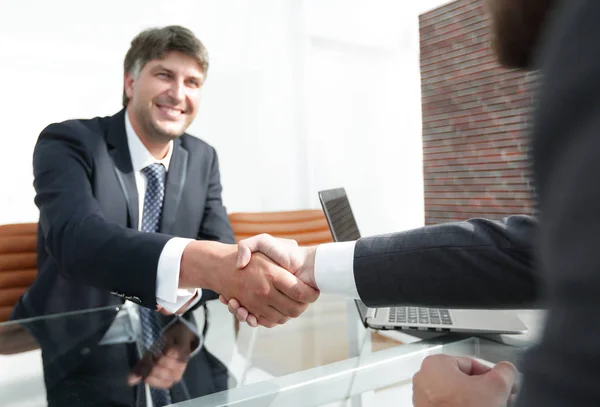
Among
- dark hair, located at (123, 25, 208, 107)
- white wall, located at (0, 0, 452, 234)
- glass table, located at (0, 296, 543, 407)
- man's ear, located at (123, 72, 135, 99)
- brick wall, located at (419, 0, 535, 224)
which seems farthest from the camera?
brick wall, located at (419, 0, 535, 224)

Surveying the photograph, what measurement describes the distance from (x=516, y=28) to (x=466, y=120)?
4.17m

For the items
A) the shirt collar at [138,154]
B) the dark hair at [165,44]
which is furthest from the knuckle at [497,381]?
the dark hair at [165,44]

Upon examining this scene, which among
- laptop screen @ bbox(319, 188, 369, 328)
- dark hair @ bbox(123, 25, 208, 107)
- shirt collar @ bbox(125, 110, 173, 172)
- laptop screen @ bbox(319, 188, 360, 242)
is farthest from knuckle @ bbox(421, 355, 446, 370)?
dark hair @ bbox(123, 25, 208, 107)

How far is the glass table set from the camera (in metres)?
0.77

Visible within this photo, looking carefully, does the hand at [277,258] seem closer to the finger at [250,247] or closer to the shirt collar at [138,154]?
the finger at [250,247]

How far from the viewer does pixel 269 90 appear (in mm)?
4227

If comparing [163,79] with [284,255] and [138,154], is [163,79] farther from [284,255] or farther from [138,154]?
[284,255]

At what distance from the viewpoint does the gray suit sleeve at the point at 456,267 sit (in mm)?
849

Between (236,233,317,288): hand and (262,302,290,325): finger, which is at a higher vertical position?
(236,233,317,288): hand

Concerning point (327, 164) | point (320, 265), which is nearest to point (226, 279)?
point (320, 265)

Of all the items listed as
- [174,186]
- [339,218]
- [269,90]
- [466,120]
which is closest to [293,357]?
[339,218]

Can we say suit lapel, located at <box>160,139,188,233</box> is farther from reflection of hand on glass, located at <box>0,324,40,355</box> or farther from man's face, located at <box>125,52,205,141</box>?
reflection of hand on glass, located at <box>0,324,40,355</box>

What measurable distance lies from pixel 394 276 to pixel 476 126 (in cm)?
388

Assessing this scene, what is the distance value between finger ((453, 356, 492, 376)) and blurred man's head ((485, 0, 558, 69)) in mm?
443
